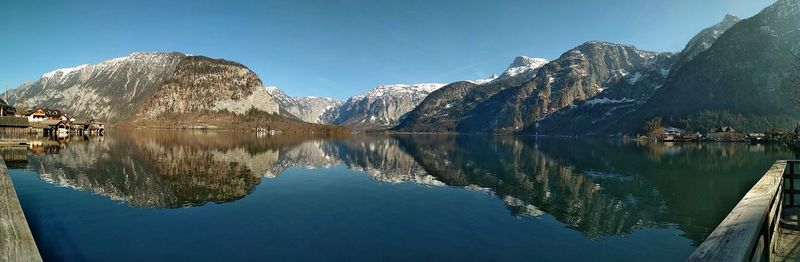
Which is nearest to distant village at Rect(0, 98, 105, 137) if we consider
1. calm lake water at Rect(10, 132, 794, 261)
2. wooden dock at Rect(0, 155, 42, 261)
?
calm lake water at Rect(10, 132, 794, 261)

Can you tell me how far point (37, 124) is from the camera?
138875 millimetres

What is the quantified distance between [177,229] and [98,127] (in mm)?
187353

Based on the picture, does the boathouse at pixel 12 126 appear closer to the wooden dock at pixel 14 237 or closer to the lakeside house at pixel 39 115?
the lakeside house at pixel 39 115

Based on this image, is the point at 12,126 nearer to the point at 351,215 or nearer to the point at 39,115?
the point at 351,215

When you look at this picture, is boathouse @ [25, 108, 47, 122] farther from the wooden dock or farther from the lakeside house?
the wooden dock

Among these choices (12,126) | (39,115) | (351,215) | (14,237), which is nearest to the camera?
(14,237)

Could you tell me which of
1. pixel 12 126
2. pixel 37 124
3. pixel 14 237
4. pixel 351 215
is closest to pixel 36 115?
pixel 37 124

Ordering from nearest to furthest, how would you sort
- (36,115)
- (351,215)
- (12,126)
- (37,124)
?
1. (351,215)
2. (12,126)
3. (37,124)
4. (36,115)

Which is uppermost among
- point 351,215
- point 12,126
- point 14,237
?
point 12,126

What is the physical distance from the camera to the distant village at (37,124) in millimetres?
86562

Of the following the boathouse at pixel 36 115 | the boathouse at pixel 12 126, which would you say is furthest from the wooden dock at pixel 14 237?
the boathouse at pixel 36 115

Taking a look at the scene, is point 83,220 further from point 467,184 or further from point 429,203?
point 467,184

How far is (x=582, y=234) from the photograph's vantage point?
24.9 meters

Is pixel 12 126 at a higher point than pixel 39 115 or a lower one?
lower
